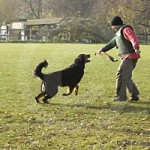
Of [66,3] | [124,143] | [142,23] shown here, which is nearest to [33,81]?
[124,143]

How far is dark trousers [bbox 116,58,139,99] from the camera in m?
9.24

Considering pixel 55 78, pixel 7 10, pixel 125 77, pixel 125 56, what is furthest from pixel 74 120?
pixel 7 10

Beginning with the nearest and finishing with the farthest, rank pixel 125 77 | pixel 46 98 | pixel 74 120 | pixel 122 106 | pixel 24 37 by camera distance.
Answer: pixel 74 120, pixel 122 106, pixel 46 98, pixel 125 77, pixel 24 37

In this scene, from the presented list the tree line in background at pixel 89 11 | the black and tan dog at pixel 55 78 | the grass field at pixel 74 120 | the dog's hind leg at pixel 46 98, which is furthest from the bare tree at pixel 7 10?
the dog's hind leg at pixel 46 98

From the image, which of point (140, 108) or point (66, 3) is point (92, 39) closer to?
point (66, 3)

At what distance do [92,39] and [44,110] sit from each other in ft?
132

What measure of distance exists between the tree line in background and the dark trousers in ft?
130

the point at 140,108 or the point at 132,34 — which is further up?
the point at 132,34

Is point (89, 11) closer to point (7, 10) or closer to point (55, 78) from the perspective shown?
point (7, 10)

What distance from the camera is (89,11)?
71.3 meters

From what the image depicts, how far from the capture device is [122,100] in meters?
9.56

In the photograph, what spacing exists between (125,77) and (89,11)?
63014 mm

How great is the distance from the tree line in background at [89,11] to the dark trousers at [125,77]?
1563 inches

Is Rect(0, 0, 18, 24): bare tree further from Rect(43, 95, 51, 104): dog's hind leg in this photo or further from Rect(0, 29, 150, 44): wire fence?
Rect(43, 95, 51, 104): dog's hind leg
